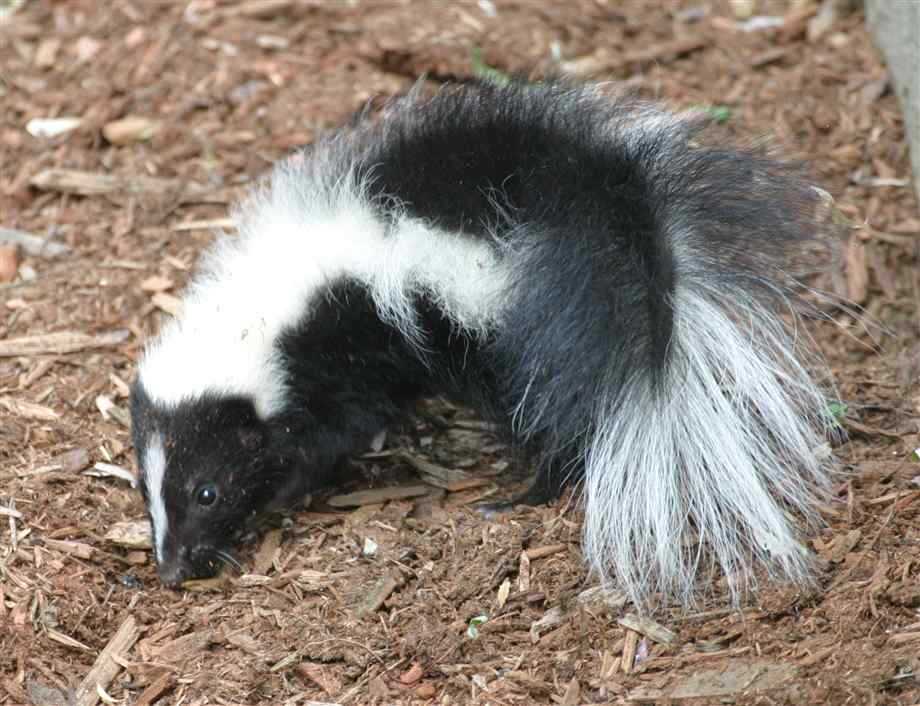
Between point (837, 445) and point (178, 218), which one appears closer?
point (837, 445)

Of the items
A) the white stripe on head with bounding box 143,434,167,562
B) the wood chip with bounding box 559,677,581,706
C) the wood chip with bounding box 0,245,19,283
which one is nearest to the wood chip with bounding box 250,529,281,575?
the white stripe on head with bounding box 143,434,167,562

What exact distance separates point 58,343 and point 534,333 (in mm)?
2522

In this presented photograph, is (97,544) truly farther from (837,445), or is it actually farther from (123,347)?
(837,445)

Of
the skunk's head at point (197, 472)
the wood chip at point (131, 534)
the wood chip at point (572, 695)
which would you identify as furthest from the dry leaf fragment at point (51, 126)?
the wood chip at point (572, 695)

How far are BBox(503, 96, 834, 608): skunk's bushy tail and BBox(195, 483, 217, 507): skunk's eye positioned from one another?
1.31 meters

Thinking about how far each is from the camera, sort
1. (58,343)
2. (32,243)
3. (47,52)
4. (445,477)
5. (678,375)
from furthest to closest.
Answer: (47,52)
(32,243)
(58,343)
(445,477)
(678,375)

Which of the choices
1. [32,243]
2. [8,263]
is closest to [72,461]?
[8,263]

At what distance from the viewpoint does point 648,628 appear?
15.2ft

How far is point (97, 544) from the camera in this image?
5.33 meters

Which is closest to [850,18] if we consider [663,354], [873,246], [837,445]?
[873,246]

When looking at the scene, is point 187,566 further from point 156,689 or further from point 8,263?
point 8,263

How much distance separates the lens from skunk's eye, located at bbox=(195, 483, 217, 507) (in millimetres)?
5305

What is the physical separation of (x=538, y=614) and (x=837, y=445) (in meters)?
1.46

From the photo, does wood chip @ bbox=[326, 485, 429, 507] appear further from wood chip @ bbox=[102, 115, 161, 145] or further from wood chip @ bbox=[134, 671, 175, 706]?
wood chip @ bbox=[102, 115, 161, 145]
